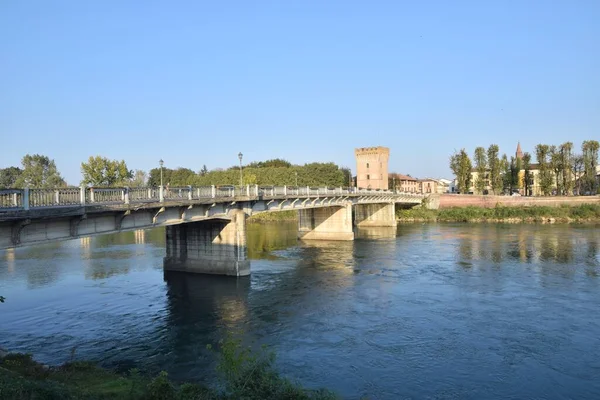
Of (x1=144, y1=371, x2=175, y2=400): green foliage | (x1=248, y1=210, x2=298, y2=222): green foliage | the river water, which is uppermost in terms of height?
(x1=248, y1=210, x2=298, y2=222): green foliage

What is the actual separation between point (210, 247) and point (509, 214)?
70.7 m

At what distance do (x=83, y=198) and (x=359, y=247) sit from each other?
40.6 metres

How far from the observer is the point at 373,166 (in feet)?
388

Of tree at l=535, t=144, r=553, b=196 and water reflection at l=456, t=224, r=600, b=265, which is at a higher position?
tree at l=535, t=144, r=553, b=196

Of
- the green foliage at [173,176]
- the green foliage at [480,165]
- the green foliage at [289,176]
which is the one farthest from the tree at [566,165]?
the green foliage at [173,176]

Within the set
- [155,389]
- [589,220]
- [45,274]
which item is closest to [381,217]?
[589,220]

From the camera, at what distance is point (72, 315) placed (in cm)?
2684

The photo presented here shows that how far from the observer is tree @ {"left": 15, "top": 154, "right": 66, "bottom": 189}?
3570 inches

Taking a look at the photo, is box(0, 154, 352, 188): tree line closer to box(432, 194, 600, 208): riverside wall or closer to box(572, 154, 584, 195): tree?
box(432, 194, 600, 208): riverside wall

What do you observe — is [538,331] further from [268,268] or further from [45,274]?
[45,274]

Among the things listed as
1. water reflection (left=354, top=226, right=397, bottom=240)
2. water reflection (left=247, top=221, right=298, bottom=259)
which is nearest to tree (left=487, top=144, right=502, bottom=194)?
water reflection (left=354, top=226, right=397, bottom=240)

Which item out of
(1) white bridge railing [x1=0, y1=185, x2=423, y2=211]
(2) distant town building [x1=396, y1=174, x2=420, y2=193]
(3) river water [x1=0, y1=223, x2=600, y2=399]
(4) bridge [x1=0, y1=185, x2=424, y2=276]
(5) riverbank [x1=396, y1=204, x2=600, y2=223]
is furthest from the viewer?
(2) distant town building [x1=396, y1=174, x2=420, y2=193]

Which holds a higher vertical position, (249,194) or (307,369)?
(249,194)

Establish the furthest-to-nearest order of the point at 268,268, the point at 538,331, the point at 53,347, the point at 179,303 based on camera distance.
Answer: the point at 268,268, the point at 179,303, the point at 538,331, the point at 53,347
